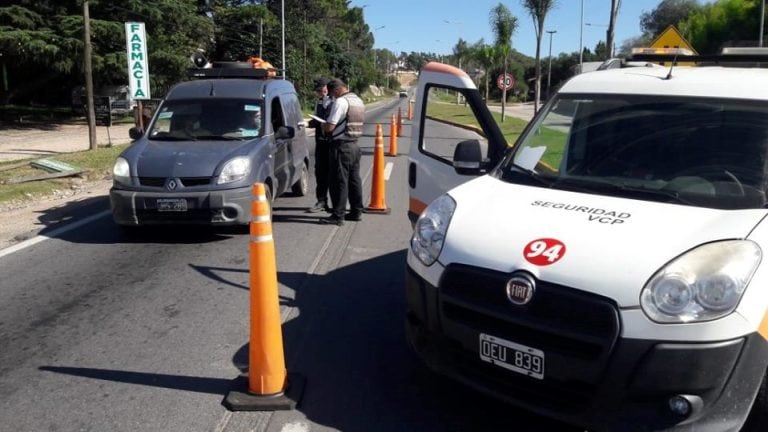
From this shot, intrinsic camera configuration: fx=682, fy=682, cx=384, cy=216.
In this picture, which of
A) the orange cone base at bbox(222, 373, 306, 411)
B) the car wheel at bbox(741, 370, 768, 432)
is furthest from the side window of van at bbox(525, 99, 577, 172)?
the orange cone base at bbox(222, 373, 306, 411)

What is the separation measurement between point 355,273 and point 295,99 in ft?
16.5

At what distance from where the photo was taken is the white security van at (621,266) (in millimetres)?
2875

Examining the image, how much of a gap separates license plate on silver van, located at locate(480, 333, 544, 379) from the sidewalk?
17.2 meters

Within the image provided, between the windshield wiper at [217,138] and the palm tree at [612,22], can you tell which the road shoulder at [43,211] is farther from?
the palm tree at [612,22]

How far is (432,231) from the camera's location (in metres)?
3.76

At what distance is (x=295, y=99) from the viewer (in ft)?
36.1

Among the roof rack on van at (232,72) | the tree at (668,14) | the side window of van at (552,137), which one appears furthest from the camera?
the tree at (668,14)

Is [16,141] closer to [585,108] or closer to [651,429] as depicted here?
[585,108]

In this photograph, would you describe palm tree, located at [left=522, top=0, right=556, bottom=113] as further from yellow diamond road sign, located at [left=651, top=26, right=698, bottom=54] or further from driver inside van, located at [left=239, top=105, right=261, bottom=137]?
driver inside van, located at [left=239, top=105, right=261, bottom=137]

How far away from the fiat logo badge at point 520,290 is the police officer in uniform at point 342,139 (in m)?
5.76

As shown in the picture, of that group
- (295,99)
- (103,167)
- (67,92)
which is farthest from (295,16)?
(295,99)

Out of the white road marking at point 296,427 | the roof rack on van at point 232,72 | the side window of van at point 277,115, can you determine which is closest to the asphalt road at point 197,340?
the white road marking at point 296,427

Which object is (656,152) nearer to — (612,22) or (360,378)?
(360,378)

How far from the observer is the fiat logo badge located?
3148mm
